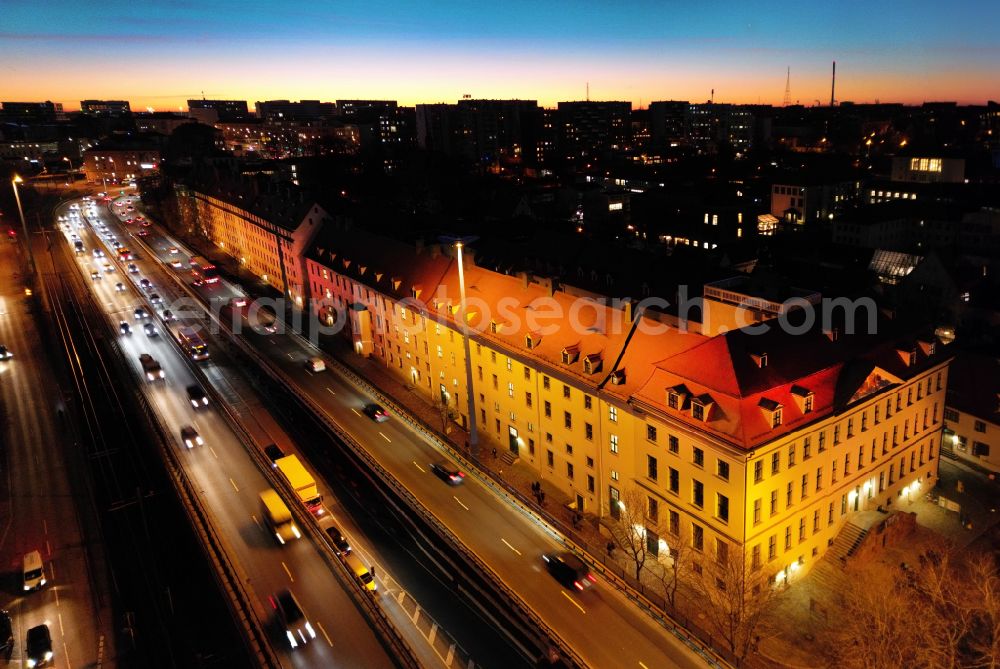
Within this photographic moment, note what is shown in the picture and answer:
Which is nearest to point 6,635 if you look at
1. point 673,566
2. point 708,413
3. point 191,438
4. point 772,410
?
point 191,438

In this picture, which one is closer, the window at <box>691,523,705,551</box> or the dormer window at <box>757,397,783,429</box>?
the dormer window at <box>757,397,783,429</box>

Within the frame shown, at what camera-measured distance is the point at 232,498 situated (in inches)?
1795

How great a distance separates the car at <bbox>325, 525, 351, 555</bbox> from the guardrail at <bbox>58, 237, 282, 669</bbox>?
5.41 meters

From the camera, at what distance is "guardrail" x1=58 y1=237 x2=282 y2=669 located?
31.9 meters

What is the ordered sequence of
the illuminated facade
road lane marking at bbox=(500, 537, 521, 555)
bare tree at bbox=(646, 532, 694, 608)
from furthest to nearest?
the illuminated facade < road lane marking at bbox=(500, 537, 521, 555) < bare tree at bbox=(646, 532, 694, 608)

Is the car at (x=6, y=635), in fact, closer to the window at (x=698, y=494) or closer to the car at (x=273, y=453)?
the car at (x=273, y=453)

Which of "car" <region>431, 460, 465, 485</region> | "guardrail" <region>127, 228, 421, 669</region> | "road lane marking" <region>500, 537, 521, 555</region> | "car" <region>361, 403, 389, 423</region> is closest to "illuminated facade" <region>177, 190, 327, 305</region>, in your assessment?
"guardrail" <region>127, 228, 421, 669</region>

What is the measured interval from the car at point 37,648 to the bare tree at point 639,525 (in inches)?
1262

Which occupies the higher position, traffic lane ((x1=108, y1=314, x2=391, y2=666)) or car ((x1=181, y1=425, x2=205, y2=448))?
car ((x1=181, y1=425, x2=205, y2=448))

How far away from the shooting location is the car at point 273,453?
165ft

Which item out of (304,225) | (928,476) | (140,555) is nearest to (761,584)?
(928,476)

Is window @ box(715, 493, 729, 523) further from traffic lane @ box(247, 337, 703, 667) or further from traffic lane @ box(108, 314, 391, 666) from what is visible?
traffic lane @ box(108, 314, 391, 666)

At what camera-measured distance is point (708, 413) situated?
3609cm

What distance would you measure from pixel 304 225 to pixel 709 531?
69.8m
